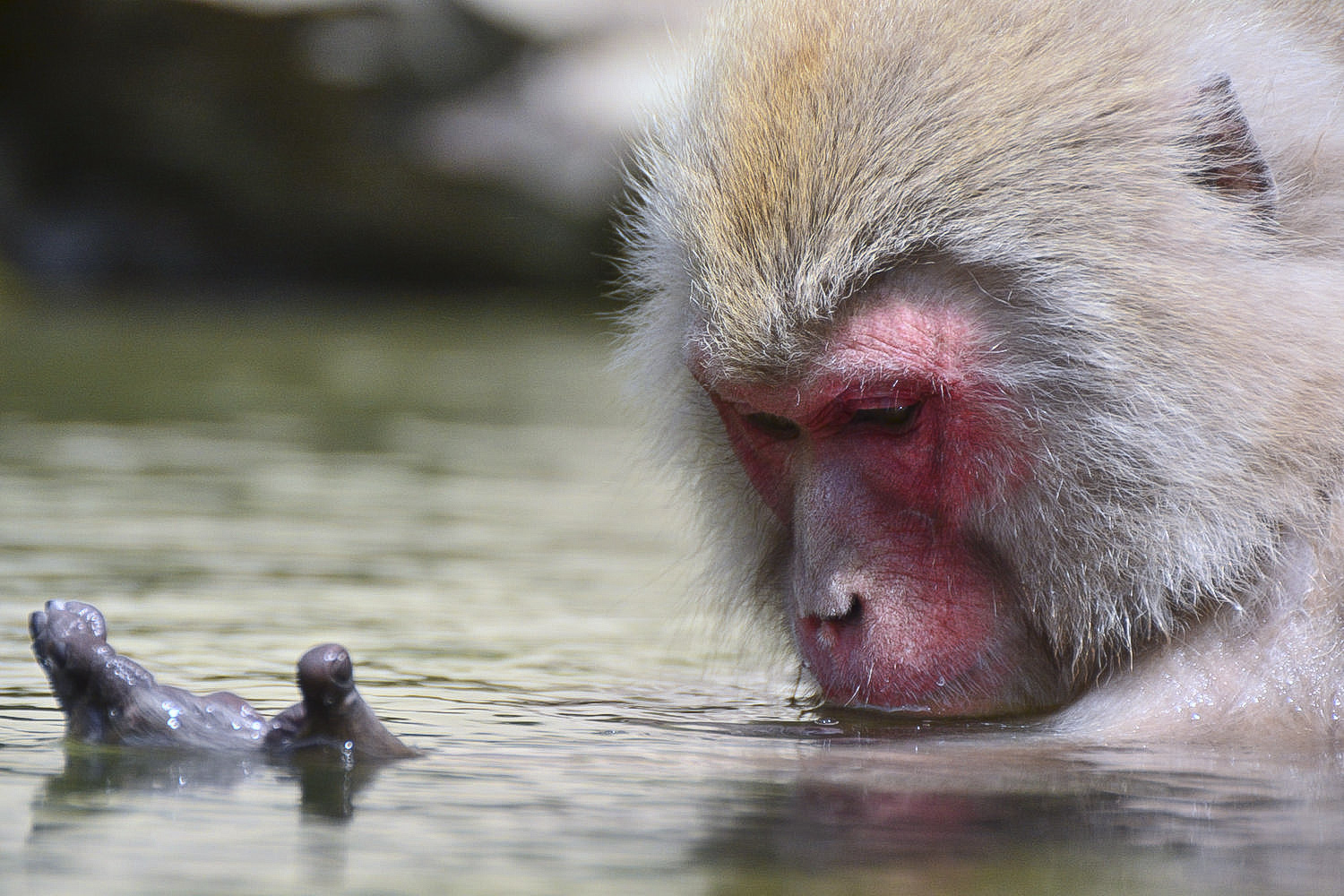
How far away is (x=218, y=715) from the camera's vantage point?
11.8 ft

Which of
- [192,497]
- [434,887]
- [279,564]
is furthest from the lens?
[192,497]

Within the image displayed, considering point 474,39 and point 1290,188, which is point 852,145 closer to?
point 1290,188

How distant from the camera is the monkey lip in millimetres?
4371

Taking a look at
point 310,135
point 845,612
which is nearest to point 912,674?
point 845,612

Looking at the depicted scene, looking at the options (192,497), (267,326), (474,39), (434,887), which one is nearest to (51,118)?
(474,39)

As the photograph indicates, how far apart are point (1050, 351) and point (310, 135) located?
1822 cm

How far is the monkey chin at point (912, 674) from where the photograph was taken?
4.37 m

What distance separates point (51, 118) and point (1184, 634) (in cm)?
2021

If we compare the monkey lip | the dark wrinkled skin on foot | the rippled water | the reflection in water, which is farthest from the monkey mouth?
the reflection in water

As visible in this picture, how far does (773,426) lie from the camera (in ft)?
15.6

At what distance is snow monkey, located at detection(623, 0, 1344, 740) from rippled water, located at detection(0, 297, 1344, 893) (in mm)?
416

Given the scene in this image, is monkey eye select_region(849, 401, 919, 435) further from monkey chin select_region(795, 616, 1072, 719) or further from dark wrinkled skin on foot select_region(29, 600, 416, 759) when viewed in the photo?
dark wrinkled skin on foot select_region(29, 600, 416, 759)

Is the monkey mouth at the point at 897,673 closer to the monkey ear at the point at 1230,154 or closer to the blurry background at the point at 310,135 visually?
the monkey ear at the point at 1230,154

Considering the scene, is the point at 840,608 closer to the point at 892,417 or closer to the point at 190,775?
the point at 892,417
